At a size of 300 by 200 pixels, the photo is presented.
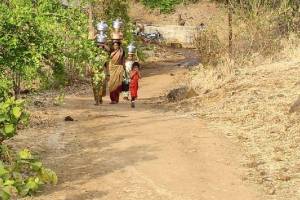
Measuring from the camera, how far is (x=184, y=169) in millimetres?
7914

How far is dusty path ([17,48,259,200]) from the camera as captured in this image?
6.95 metres

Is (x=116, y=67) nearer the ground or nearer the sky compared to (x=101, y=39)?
nearer the ground

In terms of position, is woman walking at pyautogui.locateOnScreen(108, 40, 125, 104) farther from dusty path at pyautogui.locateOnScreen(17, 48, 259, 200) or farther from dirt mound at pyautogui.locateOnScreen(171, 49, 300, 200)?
dusty path at pyautogui.locateOnScreen(17, 48, 259, 200)

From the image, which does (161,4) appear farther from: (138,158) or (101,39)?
(138,158)

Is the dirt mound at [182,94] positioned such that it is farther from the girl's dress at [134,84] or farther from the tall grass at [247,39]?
the tall grass at [247,39]

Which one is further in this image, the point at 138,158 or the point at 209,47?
the point at 209,47

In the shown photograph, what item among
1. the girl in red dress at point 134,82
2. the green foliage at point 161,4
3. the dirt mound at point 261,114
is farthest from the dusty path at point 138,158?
the green foliage at point 161,4

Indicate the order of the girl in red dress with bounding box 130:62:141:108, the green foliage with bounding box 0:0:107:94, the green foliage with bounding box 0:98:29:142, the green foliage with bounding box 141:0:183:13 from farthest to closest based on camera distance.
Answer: the green foliage with bounding box 141:0:183:13, the girl in red dress with bounding box 130:62:141:108, the green foliage with bounding box 0:0:107:94, the green foliage with bounding box 0:98:29:142

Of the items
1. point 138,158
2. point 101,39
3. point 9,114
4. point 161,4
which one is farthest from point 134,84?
point 161,4

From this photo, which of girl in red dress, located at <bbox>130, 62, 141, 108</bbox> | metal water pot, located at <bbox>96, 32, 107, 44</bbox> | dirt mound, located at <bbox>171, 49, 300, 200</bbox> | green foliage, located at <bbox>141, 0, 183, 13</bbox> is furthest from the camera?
green foliage, located at <bbox>141, 0, 183, 13</bbox>

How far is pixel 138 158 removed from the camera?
8.39m

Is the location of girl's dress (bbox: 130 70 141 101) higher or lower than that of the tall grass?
lower

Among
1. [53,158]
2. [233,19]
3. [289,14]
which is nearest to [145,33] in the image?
[289,14]

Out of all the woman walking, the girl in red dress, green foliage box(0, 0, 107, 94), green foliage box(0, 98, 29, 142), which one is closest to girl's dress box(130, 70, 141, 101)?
the girl in red dress
